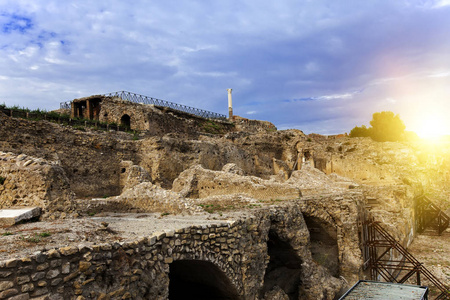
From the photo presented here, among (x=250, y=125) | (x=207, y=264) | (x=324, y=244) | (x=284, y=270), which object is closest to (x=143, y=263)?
(x=207, y=264)

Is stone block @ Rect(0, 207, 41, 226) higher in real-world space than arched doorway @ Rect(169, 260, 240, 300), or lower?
higher

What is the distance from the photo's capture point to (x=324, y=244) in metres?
11.4

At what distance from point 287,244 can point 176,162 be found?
7326 mm

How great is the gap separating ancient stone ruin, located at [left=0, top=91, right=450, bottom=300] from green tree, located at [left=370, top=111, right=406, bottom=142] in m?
14.0

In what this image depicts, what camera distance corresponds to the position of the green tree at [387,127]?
114 ft

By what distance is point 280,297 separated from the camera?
26.9ft

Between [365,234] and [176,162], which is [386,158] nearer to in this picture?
[365,234]

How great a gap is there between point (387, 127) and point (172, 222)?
33.2m

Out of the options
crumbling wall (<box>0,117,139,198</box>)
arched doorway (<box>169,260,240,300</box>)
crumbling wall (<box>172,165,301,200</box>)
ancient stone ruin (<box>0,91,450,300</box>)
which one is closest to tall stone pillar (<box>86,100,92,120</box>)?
ancient stone ruin (<box>0,91,450,300</box>)

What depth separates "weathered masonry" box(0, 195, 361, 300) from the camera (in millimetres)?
3861

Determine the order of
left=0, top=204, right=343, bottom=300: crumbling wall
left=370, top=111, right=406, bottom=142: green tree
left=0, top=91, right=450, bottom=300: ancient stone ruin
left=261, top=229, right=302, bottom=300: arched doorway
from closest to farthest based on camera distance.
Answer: left=0, top=204, right=343, bottom=300: crumbling wall
left=0, top=91, right=450, bottom=300: ancient stone ruin
left=261, top=229, right=302, bottom=300: arched doorway
left=370, top=111, right=406, bottom=142: green tree

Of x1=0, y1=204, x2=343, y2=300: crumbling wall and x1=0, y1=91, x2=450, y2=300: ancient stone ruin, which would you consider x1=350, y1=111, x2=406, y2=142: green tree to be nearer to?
x1=0, y1=91, x2=450, y2=300: ancient stone ruin

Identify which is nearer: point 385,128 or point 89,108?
point 89,108

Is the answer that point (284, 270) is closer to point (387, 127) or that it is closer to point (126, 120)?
point (126, 120)
